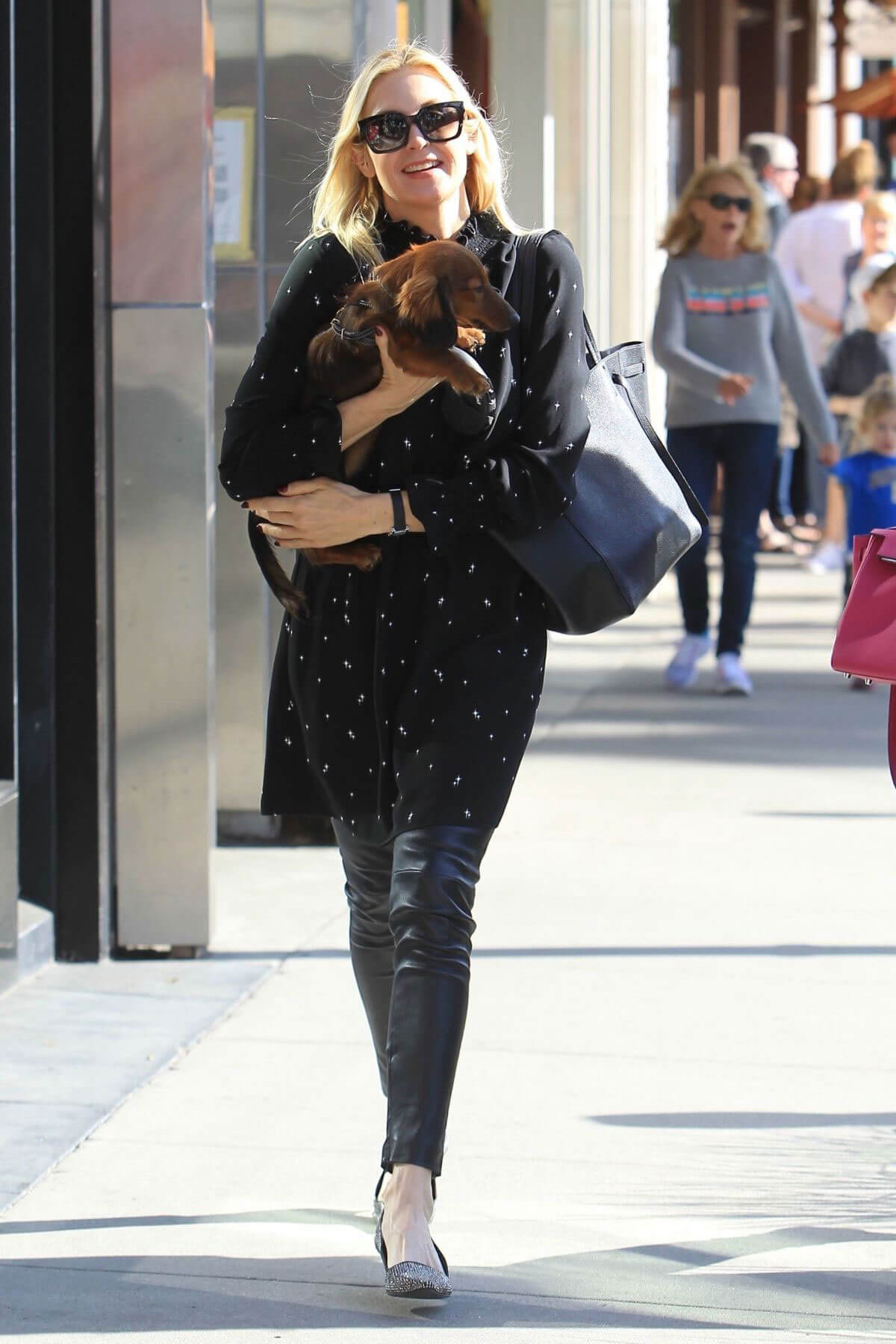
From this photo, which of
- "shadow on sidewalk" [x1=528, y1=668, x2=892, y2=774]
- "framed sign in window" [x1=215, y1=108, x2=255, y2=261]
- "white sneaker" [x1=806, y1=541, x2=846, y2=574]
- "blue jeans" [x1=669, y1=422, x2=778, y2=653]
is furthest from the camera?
"white sneaker" [x1=806, y1=541, x2=846, y2=574]

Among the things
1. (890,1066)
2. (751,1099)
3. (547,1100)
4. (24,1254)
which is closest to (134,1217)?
(24,1254)

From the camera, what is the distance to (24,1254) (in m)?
3.48

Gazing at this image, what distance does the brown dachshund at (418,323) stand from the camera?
10.4 ft

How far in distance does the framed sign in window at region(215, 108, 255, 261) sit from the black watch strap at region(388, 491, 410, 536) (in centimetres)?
342

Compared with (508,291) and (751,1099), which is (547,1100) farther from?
(508,291)

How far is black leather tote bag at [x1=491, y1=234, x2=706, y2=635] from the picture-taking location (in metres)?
3.37

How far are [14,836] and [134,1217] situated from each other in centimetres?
148

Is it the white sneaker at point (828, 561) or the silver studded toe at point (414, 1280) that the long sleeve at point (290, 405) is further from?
the white sneaker at point (828, 561)

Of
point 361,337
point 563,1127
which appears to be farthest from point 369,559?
point 563,1127

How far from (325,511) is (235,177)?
11.7ft

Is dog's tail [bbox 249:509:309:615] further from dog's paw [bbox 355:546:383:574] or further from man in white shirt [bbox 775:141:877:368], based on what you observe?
man in white shirt [bbox 775:141:877:368]

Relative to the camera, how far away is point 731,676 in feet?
31.1

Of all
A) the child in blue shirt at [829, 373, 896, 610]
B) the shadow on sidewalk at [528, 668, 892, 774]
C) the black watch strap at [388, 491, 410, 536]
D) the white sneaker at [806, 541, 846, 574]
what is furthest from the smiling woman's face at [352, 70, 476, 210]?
the white sneaker at [806, 541, 846, 574]

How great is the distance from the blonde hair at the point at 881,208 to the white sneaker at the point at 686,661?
356 centimetres
